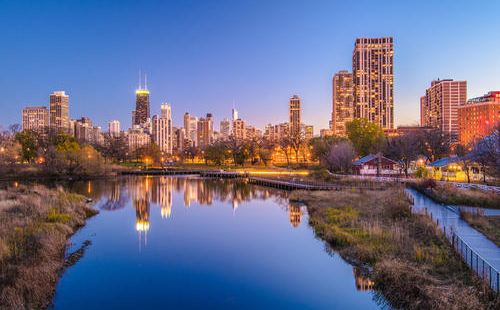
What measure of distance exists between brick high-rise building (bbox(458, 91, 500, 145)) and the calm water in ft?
570

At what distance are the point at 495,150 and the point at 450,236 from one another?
17.0 metres

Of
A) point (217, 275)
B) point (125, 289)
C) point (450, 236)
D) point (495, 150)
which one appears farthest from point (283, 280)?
point (495, 150)

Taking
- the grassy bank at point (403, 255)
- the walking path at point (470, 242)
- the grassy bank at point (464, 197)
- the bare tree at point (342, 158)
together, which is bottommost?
the grassy bank at point (403, 255)

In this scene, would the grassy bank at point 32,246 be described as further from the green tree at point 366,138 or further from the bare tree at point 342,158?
the green tree at point 366,138

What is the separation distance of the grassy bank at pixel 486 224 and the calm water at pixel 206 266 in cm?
741

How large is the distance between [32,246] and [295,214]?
23101 millimetres

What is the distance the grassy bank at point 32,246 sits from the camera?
1548cm

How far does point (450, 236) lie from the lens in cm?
2028

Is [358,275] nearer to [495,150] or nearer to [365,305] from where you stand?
[365,305]

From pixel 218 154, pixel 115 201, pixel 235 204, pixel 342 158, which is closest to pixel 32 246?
pixel 115 201

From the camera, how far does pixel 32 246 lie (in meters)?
21.1

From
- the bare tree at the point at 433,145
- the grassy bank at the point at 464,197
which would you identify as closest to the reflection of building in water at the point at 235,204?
the grassy bank at the point at 464,197

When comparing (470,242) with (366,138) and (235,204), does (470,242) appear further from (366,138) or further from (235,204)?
(366,138)

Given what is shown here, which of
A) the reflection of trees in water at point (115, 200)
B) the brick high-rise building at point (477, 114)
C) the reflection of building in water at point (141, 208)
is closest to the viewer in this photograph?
the reflection of building in water at point (141, 208)
